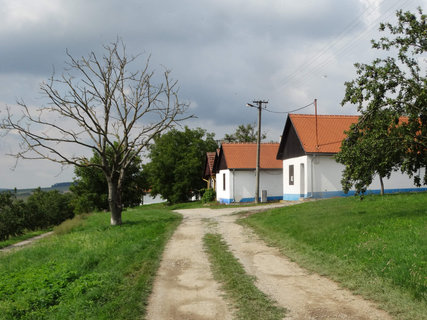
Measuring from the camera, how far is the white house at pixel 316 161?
28.8 metres

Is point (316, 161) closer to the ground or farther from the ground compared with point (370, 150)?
farther from the ground

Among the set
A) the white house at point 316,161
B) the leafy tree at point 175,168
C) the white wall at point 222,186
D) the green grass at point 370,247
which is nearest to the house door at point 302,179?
the white house at point 316,161

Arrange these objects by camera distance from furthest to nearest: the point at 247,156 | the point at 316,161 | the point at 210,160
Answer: the point at 210,160 → the point at 247,156 → the point at 316,161

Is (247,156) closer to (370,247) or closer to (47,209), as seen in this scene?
(370,247)

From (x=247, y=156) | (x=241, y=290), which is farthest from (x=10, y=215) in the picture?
(x=241, y=290)

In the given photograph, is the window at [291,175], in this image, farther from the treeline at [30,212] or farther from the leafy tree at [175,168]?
the treeline at [30,212]

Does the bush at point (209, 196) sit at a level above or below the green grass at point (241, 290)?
above

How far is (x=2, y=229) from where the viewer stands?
49.0m

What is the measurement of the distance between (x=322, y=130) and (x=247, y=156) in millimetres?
9906

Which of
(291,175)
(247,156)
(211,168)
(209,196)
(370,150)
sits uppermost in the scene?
(247,156)

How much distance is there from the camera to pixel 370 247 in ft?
33.0

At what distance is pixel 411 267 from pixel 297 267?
8.87 feet

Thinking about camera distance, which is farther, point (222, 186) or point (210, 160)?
point (210, 160)

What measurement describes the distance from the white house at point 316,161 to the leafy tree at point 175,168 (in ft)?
70.3
